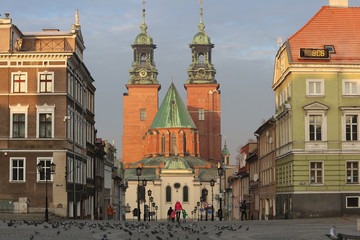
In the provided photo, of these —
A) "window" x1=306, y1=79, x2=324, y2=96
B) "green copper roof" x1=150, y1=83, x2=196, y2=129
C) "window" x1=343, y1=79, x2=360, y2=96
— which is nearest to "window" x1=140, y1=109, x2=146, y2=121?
"green copper roof" x1=150, y1=83, x2=196, y2=129

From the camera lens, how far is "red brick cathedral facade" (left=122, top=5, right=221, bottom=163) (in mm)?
184750

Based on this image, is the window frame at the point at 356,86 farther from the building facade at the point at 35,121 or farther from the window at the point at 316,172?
the building facade at the point at 35,121

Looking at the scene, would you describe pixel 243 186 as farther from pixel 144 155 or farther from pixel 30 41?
pixel 144 155

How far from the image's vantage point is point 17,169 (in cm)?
5497

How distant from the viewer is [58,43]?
5866 cm

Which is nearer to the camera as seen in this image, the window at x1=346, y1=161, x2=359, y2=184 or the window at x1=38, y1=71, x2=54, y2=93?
the window at x1=346, y1=161, x2=359, y2=184

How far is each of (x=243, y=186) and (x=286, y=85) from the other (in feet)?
134

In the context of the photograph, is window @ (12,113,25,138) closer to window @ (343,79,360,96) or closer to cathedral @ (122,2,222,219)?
window @ (343,79,360,96)

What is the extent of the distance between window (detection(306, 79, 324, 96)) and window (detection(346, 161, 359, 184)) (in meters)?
5.40

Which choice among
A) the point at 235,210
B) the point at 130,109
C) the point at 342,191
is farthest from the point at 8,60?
the point at 130,109

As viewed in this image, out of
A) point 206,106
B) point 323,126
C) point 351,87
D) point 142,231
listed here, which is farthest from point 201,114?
point 142,231

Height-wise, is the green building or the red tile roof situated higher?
the red tile roof

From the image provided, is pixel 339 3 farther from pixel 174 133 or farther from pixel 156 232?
pixel 174 133

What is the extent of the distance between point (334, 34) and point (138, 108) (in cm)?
13055
